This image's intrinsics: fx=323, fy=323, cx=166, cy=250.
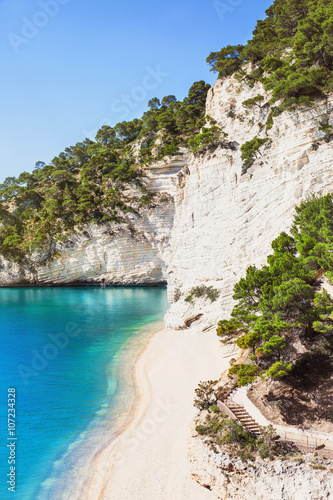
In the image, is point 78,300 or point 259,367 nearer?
point 259,367

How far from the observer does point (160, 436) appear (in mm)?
12875

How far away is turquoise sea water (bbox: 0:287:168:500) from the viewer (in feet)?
39.2

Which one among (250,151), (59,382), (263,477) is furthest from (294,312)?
(250,151)

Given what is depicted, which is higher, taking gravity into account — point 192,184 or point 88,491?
point 192,184

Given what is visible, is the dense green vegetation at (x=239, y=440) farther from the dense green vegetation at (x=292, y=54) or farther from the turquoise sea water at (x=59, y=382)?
the dense green vegetation at (x=292, y=54)

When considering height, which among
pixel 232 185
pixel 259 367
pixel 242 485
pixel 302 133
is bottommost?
pixel 242 485

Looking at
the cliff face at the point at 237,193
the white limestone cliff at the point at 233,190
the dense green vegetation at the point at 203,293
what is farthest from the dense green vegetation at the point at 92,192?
the dense green vegetation at the point at 203,293

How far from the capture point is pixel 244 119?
1222 inches

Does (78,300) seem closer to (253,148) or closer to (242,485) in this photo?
(253,148)

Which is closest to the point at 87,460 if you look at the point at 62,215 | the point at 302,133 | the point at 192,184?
the point at 302,133

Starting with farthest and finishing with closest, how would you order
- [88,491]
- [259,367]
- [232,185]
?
1. [232,185]
2. [259,367]
3. [88,491]

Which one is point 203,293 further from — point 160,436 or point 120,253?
point 120,253

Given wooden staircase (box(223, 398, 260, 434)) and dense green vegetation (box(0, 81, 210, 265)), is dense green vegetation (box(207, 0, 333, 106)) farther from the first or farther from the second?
wooden staircase (box(223, 398, 260, 434))

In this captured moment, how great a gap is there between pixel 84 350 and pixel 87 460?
40.7 ft
